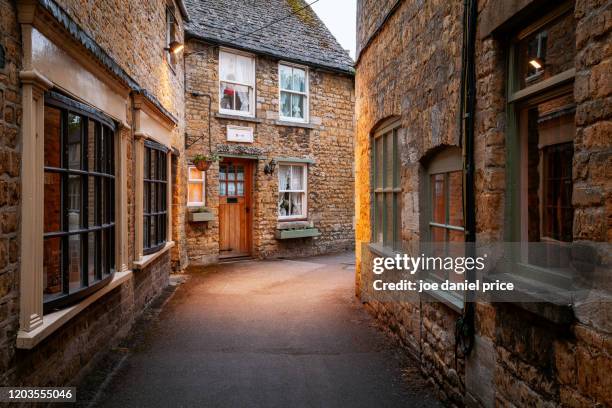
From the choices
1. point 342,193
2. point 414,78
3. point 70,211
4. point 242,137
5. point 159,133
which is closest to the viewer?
point 70,211

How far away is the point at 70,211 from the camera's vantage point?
3.77m

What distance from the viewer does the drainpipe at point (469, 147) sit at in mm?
3305

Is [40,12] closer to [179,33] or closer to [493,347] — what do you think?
[493,347]

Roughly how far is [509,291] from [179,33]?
898 centimetres

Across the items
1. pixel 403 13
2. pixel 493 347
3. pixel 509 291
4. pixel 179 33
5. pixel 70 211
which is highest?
pixel 179 33

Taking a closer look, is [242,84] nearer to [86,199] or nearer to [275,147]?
[275,147]

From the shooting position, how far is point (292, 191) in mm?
12398

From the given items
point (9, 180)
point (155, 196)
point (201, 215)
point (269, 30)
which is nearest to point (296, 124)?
point (269, 30)

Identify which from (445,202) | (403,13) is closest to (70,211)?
(445,202)

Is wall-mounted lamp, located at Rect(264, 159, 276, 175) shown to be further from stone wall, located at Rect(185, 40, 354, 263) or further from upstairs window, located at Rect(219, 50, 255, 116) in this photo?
upstairs window, located at Rect(219, 50, 255, 116)

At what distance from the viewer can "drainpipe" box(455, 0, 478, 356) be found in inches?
130

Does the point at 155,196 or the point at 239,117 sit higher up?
the point at 239,117

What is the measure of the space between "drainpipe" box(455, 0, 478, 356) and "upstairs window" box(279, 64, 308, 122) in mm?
9006

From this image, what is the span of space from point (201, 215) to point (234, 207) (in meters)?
1.39
